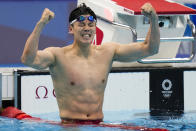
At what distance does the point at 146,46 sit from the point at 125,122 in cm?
124

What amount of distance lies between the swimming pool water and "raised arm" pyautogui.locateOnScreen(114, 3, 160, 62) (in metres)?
0.52

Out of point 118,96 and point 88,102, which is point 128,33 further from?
point 88,102

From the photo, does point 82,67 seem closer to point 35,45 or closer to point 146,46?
point 146,46

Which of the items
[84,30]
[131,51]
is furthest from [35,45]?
[131,51]

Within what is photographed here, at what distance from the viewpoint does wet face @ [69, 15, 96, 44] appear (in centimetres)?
414

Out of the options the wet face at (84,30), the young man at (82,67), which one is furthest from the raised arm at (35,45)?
the wet face at (84,30)

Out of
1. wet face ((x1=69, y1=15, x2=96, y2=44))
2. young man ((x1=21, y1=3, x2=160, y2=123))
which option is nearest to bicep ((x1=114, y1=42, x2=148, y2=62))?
young man ((x1=21, y1=3, x2=160, y2=123))

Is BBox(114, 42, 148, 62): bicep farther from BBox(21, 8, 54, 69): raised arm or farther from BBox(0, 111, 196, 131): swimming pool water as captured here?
BBox(21, 8, 54, 69): raised arm

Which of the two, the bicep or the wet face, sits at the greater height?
the wet face

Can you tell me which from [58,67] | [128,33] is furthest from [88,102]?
[128,33]

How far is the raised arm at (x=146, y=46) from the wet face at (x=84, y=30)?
0.28 m

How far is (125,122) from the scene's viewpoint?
5.21 meters

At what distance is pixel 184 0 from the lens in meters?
7.18

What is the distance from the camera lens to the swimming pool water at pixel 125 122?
431cm
